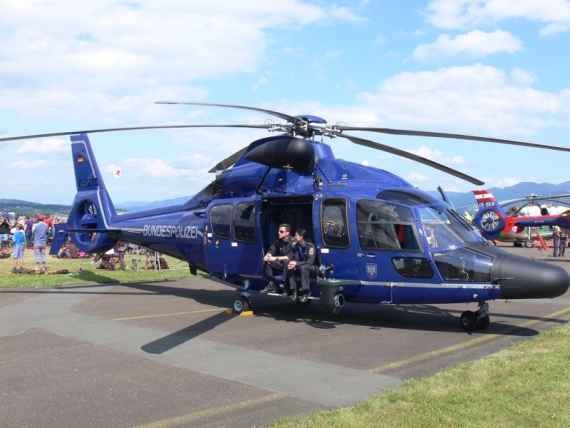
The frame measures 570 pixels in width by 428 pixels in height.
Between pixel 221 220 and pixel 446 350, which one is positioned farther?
pixel 221 220

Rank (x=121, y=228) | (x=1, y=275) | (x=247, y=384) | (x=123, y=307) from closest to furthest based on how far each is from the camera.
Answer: (x=247, y=384)
(x=123, y=307)
(x=121, y=228)
(x=1, y=275)

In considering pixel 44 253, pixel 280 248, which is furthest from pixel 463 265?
pixel 44 253

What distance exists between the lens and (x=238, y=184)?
12.1 metres

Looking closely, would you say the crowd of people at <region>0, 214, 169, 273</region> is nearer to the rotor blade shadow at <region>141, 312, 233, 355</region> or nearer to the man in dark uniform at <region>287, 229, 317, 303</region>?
the rotor blade shadow at <region>141, 312, 233, 355</region>

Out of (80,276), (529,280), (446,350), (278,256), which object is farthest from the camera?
(80,276)

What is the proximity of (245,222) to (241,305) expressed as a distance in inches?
64.4

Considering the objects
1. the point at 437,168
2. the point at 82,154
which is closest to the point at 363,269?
the point at 437,168

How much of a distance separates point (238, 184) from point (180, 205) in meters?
2.26

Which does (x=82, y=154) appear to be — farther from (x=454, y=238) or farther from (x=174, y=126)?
(x=454, y=238)

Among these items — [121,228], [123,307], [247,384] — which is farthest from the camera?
[121,228]

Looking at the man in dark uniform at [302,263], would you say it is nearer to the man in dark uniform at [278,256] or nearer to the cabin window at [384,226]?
the man in dark uniform at [278,256]

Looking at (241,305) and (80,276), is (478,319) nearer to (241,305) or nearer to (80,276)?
(241,305)

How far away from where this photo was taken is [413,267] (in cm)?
949

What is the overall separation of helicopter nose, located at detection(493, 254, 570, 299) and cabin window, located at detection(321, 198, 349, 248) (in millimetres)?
2581
